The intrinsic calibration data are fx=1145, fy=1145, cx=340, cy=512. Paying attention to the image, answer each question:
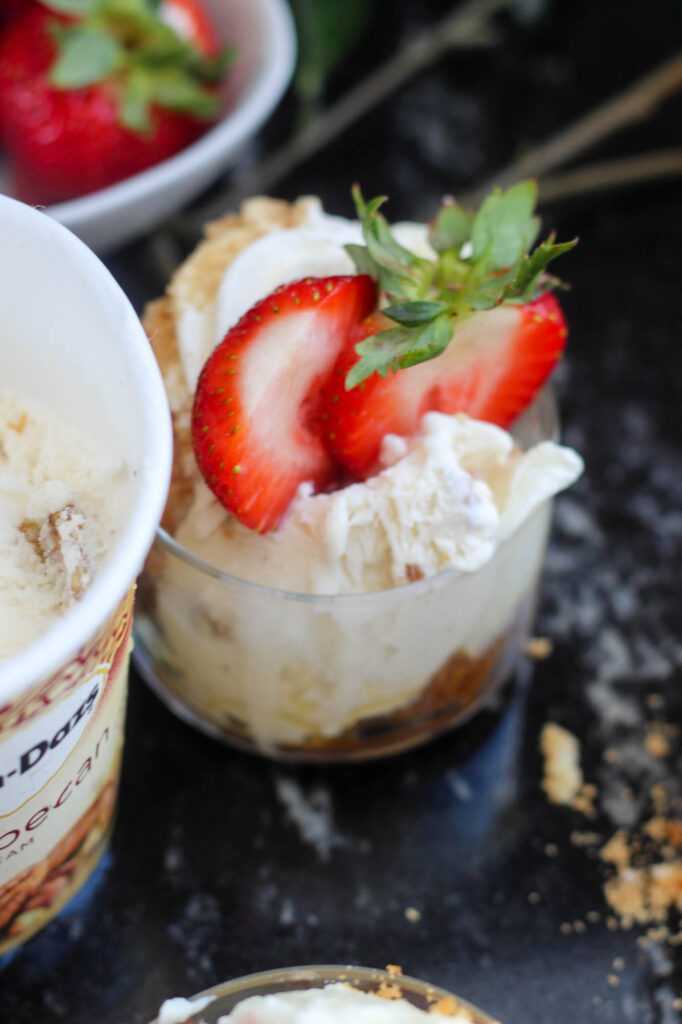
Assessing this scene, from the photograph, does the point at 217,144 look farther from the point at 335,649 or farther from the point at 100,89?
the point at 335,649

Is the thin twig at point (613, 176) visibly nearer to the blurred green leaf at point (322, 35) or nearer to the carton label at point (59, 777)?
the blurred green leaf at point (322, 35)

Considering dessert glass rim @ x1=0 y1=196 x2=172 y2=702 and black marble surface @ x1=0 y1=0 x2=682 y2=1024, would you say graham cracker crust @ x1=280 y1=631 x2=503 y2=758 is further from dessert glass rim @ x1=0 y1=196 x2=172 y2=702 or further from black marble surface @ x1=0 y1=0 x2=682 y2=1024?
dessert glass rim @ x1=0 y1=196 x2=172 y2=702

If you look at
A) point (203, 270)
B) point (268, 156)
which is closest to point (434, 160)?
point (268, 156)

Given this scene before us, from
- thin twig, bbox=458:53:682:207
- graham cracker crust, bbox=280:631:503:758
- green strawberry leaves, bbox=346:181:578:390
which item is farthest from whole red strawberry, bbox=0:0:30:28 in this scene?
graham cracker crust, bbox=280:631:503:758

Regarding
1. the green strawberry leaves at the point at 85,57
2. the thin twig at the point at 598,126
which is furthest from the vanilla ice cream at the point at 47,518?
the thin twig at the point at 598,126

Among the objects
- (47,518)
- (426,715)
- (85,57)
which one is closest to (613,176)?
(85,57)

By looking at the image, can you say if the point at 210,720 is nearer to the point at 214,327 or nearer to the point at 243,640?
the point at 243,640
